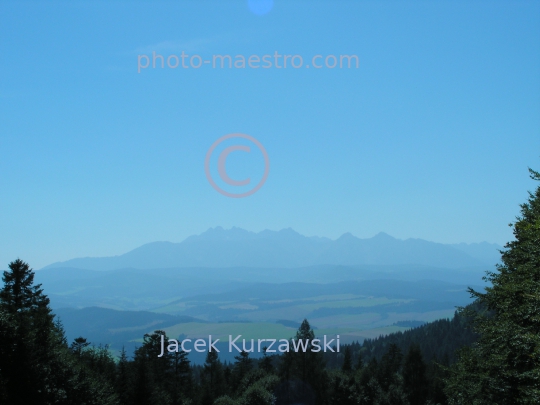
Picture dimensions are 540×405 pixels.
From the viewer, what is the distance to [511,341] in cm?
2173

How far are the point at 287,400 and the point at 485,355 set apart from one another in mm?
39266

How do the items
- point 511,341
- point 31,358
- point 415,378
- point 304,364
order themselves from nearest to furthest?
point 511,341
point 31,358
point 304,364
point 415,378

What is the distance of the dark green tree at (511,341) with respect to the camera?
20.2 m

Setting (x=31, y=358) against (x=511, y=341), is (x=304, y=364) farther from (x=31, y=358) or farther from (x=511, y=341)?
(x=511, y=341)

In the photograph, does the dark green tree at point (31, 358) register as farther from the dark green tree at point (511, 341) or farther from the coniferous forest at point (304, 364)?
the dark green tree at point (511, 341)

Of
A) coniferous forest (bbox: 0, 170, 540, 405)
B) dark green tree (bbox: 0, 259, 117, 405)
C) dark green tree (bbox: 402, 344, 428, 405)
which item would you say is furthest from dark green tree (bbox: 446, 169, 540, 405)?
dark green tree (bbox: 402, 344, 428, 405)

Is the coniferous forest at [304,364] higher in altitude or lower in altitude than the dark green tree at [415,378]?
higher

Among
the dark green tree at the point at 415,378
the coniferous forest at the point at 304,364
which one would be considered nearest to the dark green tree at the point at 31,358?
the coniferous forest at the point at 304,364

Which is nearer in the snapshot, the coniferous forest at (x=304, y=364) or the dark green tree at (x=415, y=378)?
the coniferous forest at (x=304, y=364)

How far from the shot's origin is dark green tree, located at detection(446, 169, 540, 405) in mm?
20203

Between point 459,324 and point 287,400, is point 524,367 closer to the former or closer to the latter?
point 287,400

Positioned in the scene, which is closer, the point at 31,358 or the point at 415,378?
the point at 31,358

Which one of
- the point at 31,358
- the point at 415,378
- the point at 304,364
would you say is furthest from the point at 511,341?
the point at 415,378

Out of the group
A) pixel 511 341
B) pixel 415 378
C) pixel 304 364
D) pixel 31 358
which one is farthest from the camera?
pixel 415 378
